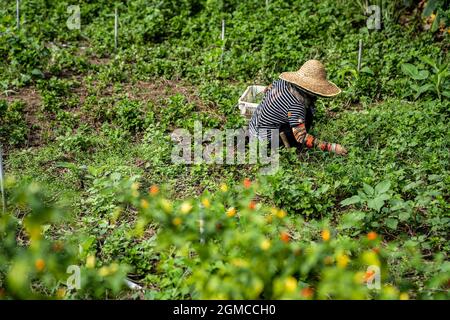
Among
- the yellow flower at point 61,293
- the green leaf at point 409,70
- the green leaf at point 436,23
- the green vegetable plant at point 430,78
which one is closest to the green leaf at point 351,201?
the yellow flower at point 61,293

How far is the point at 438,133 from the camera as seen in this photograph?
19.8 ft

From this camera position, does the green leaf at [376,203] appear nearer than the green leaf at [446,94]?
Yes

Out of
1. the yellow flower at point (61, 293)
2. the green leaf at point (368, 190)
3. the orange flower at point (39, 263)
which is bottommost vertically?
the yellow flower at point (61, 293)

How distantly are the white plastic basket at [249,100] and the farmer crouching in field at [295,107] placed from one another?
1.20 feet

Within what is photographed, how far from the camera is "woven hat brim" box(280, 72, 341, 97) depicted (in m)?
5.64

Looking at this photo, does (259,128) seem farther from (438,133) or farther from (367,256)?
(367,256)

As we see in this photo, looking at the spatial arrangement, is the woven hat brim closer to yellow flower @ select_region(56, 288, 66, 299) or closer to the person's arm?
the person's arm

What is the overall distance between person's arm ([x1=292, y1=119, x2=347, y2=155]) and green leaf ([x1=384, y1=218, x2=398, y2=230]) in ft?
4.13

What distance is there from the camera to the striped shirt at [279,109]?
5793 millimetres

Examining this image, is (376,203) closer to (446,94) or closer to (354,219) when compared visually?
(354,219)

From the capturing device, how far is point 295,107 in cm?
579

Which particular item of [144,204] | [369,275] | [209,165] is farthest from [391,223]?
[144,204]

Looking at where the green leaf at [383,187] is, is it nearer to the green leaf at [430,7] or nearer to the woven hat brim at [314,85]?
the woven hat brim at [314,85]

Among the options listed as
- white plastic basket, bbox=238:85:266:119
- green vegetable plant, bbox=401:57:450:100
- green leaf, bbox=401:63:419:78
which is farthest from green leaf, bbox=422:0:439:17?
white plastic basket, bbox=238:85:266:119
